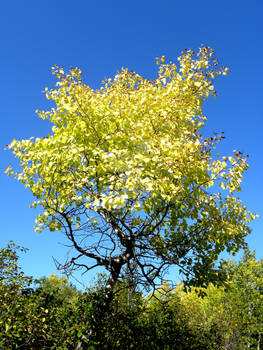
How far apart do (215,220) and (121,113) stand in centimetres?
416

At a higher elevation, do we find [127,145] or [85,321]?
[127,145]

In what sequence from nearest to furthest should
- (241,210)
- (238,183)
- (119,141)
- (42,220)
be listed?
(238,183)
(119,141)
(42,220)
(241,210)

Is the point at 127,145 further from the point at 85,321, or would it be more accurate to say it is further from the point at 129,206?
the point at 85,321

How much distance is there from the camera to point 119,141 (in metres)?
7.62

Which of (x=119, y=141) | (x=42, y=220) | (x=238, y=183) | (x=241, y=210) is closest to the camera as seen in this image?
(x=238, y=183)

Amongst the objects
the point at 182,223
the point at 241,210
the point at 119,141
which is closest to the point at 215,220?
the point at 182,223

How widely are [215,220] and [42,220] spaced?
5.15m

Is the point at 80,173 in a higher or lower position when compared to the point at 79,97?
lower

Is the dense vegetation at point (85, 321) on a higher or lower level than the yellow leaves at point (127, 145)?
lower

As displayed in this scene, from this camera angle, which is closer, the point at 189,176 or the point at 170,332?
the point at 189,176

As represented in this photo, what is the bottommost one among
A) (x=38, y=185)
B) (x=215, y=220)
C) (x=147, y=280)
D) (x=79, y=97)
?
(x=147, y=280)

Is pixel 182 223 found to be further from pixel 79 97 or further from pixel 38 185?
pixel 79 97

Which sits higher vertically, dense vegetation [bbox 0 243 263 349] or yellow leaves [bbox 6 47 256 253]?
yellow leaves [bbox 6 47 256 253]

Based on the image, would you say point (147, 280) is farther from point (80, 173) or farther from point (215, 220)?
point (80, 173)
